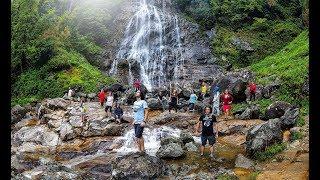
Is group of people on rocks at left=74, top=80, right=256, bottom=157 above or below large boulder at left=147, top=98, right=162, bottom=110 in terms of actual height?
above

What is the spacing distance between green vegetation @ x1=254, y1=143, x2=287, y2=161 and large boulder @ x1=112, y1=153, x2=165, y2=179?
3216 millimetres

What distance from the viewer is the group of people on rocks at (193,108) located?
11.3 m

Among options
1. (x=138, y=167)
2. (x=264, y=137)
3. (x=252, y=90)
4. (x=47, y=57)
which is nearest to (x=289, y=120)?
(x=264, y=137)

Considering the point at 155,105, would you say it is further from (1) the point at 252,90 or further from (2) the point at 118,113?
(1) the point at 252,90

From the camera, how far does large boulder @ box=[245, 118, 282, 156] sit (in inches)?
487

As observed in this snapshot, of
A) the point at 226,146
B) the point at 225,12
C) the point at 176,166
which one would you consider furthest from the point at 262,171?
the point at 225,12

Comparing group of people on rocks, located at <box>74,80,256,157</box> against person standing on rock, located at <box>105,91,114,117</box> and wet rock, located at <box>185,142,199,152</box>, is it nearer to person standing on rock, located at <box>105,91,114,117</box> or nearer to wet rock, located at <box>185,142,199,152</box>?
person standing on rock, located at <box>105,91,114,117</box>

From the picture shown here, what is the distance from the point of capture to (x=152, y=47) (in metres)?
39.3

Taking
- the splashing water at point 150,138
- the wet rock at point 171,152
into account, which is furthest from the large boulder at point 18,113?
the wet rock at point 171,152

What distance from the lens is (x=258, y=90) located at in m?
24.4

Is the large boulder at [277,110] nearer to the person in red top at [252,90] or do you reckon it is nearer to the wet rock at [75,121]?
the person in red top at [252,90]

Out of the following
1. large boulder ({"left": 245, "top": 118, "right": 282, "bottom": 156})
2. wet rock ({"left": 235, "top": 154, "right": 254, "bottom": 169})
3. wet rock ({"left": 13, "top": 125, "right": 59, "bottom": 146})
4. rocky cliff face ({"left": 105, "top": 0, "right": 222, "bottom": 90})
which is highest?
rocky cliff face ({"left": 105, "top": 0, "right": 222, "bottom": 90})

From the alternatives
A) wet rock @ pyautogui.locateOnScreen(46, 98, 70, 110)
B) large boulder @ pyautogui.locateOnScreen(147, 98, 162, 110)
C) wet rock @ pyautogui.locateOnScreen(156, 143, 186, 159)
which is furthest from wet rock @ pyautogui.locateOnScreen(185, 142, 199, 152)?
wet rock @ pyautogui.locateOnScreen(46, 98, 70, 110)

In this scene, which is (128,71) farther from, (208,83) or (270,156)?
(270,156)
